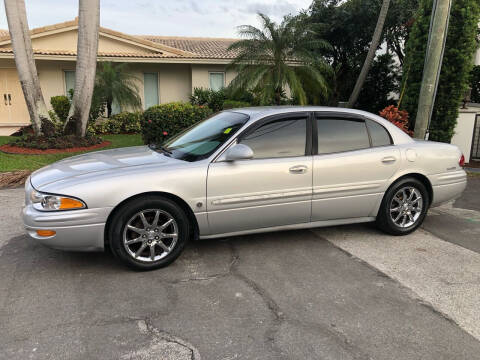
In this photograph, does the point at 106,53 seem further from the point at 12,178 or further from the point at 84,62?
the point at 12,178

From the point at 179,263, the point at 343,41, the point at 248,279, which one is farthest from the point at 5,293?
the point at 343,41

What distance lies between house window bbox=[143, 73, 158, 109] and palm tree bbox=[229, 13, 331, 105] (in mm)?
5433

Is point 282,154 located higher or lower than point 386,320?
higher

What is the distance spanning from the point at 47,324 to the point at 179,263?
1388 mm

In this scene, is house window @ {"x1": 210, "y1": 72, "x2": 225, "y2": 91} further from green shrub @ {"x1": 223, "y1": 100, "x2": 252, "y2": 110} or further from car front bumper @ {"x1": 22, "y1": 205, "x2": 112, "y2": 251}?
car front bumper @ {"x1": 22, "y1": 205, "x2": 112, "y2": 251}

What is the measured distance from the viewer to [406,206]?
4.86m

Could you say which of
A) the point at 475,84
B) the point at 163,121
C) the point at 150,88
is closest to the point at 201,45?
the point at 150,88

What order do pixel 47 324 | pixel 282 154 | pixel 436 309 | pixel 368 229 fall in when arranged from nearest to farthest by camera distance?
1. pixel 47 324
2. pixel 436 309
3. pixel 282 154
4. pixel 368 229

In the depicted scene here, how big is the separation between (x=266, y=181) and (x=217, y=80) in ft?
47.8

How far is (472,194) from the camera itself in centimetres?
714

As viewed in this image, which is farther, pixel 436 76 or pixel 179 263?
pixel 436 76

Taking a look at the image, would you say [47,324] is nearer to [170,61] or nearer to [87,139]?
[87,139]

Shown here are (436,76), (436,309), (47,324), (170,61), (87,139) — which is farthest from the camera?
(170,61)

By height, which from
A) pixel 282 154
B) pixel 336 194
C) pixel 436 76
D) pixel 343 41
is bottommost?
pixel 336 194
